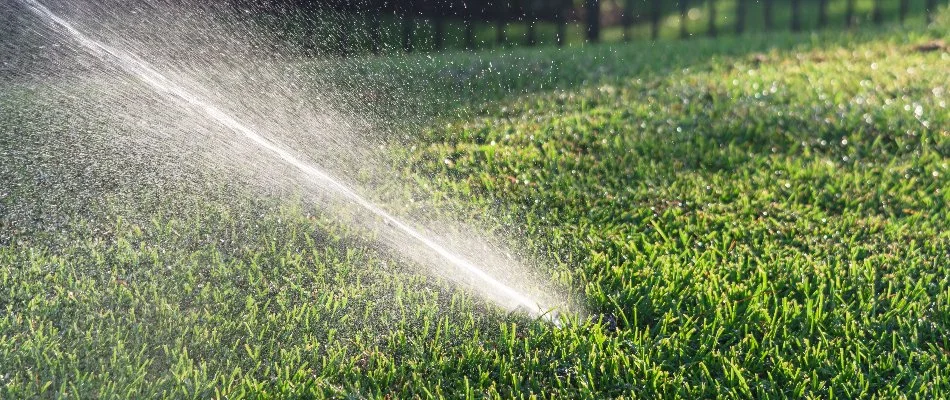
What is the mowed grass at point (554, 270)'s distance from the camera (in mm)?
2602

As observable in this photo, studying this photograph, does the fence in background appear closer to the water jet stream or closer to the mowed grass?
the water jet stream

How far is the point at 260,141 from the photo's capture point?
13.6ft

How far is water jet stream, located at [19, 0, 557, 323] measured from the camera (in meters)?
3.12

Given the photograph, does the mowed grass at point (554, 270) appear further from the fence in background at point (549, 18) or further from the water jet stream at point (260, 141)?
the fence in background at point (549, 18)

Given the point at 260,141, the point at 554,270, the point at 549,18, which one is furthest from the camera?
the point at 549,18

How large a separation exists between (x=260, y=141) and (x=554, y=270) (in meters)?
1.63

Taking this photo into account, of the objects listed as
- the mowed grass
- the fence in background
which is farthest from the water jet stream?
the fence in background

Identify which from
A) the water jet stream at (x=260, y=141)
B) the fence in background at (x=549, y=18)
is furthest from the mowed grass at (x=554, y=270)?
the fence in background at (x=549, y=18)

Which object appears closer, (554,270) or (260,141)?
(554,270)

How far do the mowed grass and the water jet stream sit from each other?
0.15 meters

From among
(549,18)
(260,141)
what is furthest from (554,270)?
(549,18)

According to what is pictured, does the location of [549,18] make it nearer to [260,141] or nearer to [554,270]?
[260,141]

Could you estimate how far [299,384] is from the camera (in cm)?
251

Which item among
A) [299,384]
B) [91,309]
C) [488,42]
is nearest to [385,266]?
[299,384]
